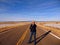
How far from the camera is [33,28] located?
1302 cm

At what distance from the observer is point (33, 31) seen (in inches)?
511

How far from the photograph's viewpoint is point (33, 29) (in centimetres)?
1298

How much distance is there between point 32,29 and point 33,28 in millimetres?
168

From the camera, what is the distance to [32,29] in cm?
1303

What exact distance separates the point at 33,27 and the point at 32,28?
0.18 metres

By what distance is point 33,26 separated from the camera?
12875 mm

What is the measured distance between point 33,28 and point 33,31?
0.35 metres

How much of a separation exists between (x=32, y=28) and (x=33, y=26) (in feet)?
1.06

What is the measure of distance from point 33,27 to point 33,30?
1.18 feet

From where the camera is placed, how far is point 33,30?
1290 centimetres

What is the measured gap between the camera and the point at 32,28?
13.1m

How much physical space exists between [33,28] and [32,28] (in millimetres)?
123
